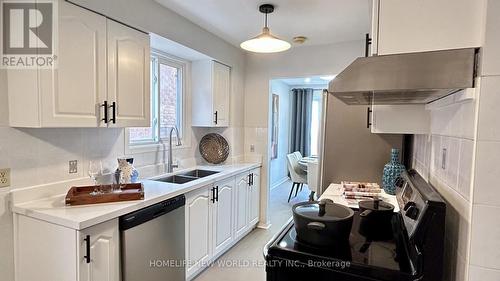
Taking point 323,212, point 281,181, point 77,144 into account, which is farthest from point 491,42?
point 281,181

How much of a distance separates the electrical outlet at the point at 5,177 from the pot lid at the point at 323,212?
1.63 meters

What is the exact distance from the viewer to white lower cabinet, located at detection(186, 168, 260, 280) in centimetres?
242

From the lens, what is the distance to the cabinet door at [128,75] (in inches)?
76.6

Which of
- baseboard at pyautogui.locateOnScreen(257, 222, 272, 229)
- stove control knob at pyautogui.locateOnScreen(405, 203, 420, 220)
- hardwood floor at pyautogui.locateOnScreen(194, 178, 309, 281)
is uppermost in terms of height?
stove control knob at pyautogui.locateOnScreen(405, 203, 420, 220)

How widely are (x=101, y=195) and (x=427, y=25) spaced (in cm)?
191

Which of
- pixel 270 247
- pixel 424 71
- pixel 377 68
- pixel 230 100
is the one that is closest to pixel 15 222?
pixel 270 247

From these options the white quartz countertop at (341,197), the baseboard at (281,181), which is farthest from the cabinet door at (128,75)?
the baseboard at (281,181)

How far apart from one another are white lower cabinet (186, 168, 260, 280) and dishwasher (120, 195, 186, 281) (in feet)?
0.56

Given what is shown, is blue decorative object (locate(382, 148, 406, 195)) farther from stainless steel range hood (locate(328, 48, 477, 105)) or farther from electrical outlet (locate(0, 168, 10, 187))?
electrical outlet (locate(0, 168, 10, 187))

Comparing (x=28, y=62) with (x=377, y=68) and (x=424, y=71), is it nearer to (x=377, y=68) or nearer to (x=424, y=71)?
(x=377, y=68)

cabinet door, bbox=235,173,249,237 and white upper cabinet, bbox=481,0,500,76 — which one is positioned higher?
white upper cabinet, bbox=481,0,500,76

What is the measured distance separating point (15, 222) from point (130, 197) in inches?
25.1

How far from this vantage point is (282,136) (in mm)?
6566

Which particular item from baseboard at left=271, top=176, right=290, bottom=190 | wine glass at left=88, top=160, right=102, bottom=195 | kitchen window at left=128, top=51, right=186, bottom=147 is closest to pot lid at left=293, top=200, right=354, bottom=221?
wine glass at left=88, top=160, right=102, bottom=195
